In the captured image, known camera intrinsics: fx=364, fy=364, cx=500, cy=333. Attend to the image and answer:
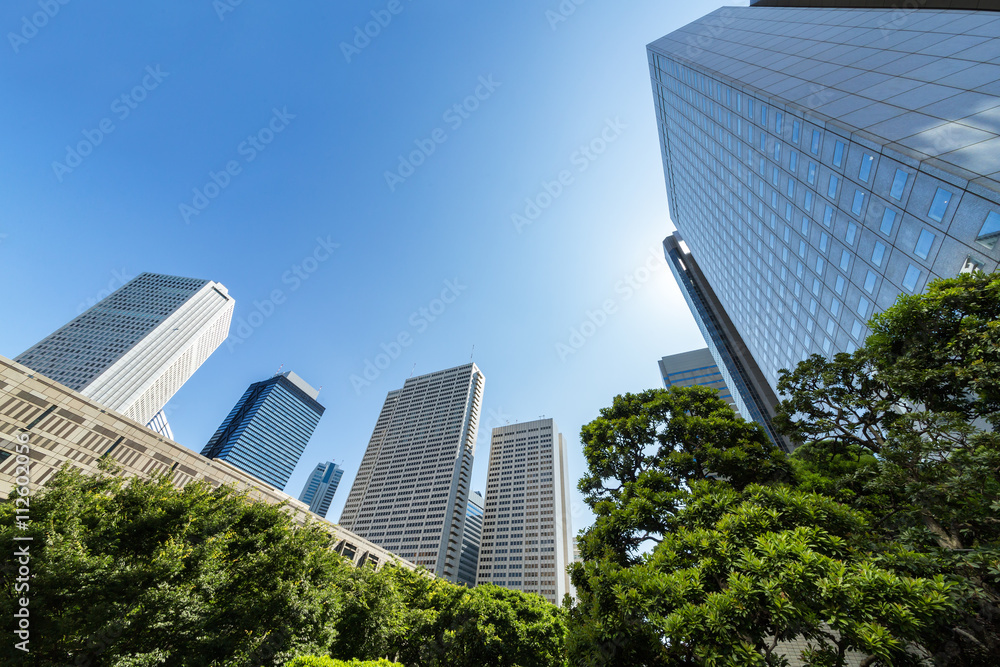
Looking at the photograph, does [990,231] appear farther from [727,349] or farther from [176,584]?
[727,349]

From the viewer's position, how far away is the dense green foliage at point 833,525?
224 inches

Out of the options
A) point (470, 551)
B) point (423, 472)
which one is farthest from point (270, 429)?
point (470, 551)

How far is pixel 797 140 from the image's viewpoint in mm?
23859

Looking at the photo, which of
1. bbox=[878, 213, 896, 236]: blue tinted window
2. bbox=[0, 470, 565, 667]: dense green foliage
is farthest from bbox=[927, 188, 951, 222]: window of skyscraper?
bbox=[0, 470, 565, 667]: dense green foliage

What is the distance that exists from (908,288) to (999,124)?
7.73 m

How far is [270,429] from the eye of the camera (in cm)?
15975

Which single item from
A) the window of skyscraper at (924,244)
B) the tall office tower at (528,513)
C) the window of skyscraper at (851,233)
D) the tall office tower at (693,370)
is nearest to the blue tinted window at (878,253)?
the window of skyscraper at (851,233)

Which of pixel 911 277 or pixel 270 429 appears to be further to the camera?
pixel 270 429

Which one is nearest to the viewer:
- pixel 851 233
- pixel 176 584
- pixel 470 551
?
pixel 176 584

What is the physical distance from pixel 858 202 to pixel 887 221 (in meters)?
2.23

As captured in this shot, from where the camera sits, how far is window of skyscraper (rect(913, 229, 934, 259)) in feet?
55.4

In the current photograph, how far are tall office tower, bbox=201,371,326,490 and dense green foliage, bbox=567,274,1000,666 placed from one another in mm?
175716

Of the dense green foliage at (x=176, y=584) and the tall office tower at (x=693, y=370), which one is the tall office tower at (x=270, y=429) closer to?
the tall office tower at (x=693, y=370)

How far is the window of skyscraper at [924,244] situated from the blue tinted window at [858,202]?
4.05m
